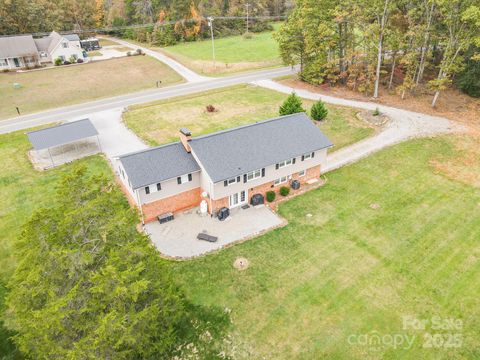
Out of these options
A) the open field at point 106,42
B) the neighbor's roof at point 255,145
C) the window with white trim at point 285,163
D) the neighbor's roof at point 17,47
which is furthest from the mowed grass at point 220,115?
the open field at point 106,42

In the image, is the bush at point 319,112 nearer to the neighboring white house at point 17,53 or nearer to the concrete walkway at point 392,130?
the concrete walkway at point 392,130

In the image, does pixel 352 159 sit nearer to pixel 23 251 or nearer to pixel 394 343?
pixel 394 343

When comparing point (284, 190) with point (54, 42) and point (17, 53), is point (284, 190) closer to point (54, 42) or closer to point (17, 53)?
point (17, 53)

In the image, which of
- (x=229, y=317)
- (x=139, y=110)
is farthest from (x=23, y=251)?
(x=139, y=110)

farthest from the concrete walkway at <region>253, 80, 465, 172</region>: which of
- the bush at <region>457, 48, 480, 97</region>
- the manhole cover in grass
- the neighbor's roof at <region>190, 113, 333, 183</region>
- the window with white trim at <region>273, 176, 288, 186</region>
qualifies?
the manhole cover in grass

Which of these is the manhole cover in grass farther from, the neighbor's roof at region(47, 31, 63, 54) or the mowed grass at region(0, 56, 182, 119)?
the neighbor's roof at region(47, 31, 63, 54)

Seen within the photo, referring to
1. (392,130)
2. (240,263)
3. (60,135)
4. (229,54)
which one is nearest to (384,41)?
(392,130)
